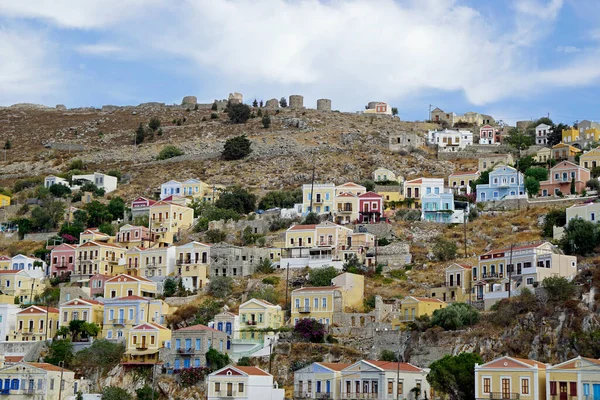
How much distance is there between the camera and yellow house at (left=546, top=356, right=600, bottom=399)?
183 feet

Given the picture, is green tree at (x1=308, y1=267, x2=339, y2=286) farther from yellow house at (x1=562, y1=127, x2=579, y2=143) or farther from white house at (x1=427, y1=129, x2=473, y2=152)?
yellow house at (x1=562, y1=127, x2=579, y2=143)

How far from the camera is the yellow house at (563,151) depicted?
393 feet

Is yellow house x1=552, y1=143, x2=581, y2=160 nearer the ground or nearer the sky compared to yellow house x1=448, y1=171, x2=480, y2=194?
nearer the sky

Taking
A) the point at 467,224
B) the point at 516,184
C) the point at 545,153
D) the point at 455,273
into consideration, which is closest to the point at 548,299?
the point at 455,273

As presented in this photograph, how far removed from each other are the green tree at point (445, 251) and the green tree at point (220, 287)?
16939 millimetres

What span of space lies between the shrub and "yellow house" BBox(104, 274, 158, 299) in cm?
1661

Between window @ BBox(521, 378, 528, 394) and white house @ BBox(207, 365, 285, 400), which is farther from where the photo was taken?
white house @ BBox(207, 365, 285, 400)

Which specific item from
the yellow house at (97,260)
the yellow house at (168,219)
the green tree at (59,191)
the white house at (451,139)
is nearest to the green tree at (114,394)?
the yellow house at (97,260)

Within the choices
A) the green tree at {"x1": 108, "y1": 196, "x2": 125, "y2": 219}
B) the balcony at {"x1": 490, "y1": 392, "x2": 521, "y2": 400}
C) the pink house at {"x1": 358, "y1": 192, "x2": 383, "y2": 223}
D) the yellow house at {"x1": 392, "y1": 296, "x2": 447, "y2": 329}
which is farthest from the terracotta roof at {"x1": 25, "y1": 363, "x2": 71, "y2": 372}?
the green tree at {"x1": 108, "y1": 196, "x2": 125, "y2": 219}

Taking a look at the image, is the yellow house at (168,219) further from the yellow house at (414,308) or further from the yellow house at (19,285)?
the yellow house at (414,308)

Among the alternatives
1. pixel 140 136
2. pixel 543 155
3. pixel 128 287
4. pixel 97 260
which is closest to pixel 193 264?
pixel 128 287

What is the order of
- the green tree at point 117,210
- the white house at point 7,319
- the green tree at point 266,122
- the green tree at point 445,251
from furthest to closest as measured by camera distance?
the green tree at point 266,122 < the green tree at point 117,210 < the green tree at point 445,251 < the white house at point 7,319

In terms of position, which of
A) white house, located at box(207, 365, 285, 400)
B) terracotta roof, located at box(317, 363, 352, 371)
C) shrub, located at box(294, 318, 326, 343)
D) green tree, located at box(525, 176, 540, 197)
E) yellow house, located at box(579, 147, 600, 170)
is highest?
yellow house, located at box(579, 147, 600, 170)

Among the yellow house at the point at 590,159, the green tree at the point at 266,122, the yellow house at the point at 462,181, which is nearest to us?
the yellow house at the point at 462,181
